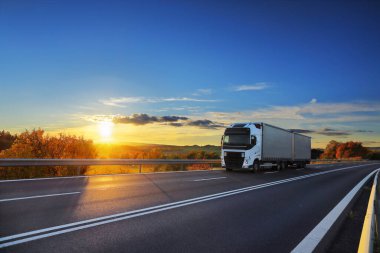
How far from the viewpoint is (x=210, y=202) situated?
358 inches

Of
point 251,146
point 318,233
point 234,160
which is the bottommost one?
point 318,233

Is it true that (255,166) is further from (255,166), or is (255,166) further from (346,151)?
(346,151)

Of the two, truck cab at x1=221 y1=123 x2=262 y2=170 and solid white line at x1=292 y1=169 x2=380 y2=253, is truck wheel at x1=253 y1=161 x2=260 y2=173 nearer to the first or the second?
truck cab at x1=221 y1=123 x2=262 y2=170

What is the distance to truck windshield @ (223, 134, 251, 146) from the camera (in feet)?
78.0

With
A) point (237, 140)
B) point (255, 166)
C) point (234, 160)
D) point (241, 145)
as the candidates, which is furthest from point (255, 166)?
point (237, 140)

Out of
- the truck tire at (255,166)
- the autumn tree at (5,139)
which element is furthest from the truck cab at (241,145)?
the autumn tree at (5,139)

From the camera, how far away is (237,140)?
24000 mm

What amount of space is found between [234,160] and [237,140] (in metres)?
1.44

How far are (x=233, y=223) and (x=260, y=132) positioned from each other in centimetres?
1861

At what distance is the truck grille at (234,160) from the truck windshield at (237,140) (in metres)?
0.75

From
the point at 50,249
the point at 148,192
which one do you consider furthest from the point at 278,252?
the point at 148,192

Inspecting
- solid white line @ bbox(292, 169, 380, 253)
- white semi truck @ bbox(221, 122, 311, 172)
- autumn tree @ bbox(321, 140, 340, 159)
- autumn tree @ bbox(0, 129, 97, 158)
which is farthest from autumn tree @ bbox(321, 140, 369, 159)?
solid white line @ bbox(292, 169, 380, 253)

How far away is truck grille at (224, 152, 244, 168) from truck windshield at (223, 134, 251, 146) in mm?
750

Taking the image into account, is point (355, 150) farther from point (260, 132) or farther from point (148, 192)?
point (148, 192)
